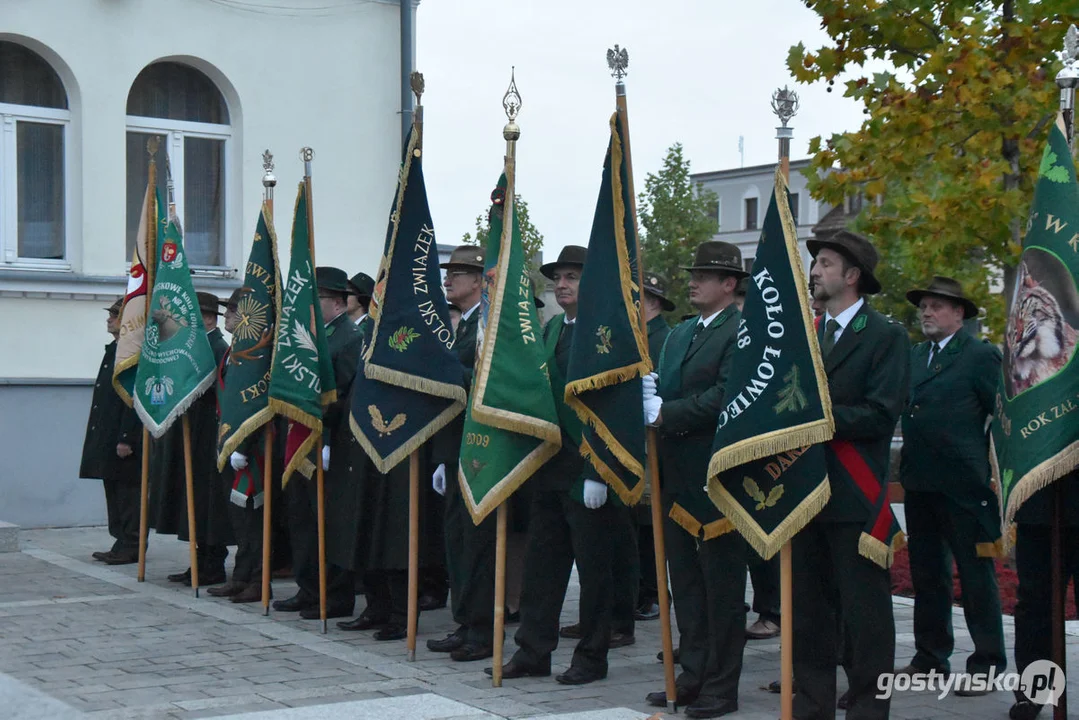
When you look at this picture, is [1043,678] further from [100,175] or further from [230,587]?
[100,175]

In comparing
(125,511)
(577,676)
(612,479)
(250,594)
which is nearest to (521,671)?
(577,676)

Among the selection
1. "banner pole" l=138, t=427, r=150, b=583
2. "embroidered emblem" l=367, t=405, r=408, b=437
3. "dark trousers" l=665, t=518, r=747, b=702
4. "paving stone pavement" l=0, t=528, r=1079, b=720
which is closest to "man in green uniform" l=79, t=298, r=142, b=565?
"banner pole" l=138, t=427, r=150, b=583

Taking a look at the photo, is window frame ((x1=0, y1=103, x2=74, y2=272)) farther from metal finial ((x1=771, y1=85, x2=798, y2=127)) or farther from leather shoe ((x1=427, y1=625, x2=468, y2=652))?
metal finial ((x1=771, y1=85, x2=798, y2=127))

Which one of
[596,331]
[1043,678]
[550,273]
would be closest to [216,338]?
[550,273]

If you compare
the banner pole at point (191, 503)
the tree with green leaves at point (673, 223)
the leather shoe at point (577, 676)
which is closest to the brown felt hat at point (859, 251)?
the leather shoe at point (577, 676)

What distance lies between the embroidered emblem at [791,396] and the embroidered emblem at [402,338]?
2.54 meters

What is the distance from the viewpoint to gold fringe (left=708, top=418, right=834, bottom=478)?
18.5 feet

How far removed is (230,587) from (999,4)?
6.92 meters

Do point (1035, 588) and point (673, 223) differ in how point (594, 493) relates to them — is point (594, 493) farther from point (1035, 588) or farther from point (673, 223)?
point (673, 223)

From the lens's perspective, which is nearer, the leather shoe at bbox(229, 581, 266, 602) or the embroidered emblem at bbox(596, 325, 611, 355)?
the embroidered emblem at bbox(596, 325, 611, 355)

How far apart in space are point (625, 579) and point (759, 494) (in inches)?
82.1

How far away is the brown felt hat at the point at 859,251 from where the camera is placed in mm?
5941

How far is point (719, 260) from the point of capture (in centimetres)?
656

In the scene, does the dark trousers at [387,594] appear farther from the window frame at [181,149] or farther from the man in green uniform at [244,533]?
the window frame at [181,149]
